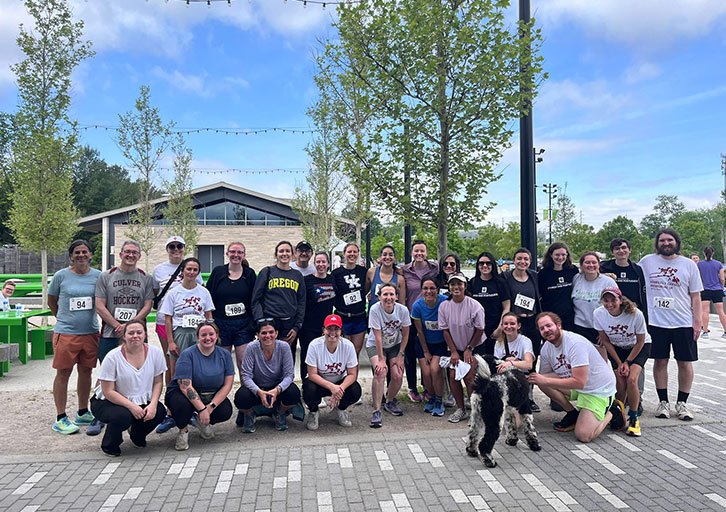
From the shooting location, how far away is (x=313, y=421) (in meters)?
5.25

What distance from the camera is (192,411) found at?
4723mm

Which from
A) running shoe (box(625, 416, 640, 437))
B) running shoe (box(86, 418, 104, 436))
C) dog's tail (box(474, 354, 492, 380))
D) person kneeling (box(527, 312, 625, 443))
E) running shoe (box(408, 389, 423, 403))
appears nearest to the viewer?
dog's tail (box(474, 354, 492, 380))

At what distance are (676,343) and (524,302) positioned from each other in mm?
1717

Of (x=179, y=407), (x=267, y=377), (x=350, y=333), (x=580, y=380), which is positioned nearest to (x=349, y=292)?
(x=350, y=333)

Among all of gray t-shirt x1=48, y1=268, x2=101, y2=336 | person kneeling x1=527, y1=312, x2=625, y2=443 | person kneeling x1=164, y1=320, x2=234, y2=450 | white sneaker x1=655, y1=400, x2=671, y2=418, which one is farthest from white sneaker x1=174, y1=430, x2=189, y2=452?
white sneaker x1=655, y1=400, x2=671, y2=418

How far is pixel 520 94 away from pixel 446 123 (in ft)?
3.10

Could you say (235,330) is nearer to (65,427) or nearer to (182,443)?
(182,443)

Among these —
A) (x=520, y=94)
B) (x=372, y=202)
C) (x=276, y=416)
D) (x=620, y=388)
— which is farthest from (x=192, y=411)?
(x=520, y=94)

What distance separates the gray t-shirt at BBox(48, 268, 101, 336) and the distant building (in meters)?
29.7

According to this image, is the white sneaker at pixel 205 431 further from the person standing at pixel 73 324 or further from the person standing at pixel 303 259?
the person standing at pixel 303 259

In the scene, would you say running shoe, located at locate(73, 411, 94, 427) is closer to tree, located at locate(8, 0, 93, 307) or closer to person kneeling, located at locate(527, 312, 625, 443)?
person kneeling, located at locate(527, 312, 625, 443)

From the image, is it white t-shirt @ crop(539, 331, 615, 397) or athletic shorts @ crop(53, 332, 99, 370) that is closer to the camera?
white t-shirt @ crop(539, 331, 615, 397)

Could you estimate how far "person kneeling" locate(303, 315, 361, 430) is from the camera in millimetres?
5195

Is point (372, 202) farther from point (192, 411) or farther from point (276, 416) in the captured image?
point (192, 411)
